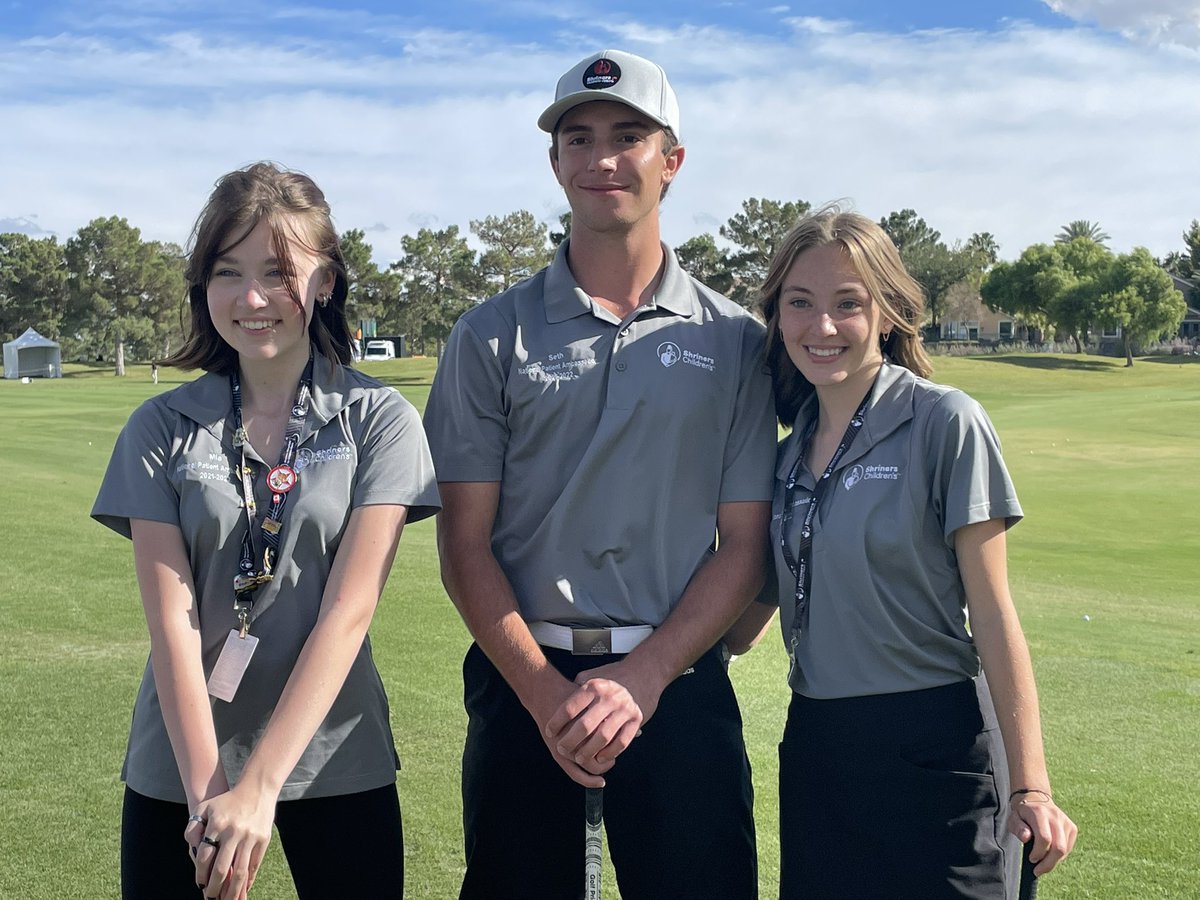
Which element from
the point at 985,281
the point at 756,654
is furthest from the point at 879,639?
the point at 985,281

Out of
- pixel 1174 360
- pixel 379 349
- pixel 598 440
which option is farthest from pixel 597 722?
pixel 1174 360

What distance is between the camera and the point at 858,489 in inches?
108

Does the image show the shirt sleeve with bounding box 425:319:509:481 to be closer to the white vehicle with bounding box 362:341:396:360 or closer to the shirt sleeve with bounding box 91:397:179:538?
the shirt sleeve with bounding box 91:397:179:538

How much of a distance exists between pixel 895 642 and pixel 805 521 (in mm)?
353

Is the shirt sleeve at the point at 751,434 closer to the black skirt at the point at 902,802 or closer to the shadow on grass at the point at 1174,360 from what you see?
the black skirt at the point at 902,802

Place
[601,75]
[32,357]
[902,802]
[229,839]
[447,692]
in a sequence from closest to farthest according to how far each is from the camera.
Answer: [229,839]
[902,802]
[601,75]
[447,692]
[32,357]

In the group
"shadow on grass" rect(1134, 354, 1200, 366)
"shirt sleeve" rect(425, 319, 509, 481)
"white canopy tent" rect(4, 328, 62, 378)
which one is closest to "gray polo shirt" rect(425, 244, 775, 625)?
"shirt sleeve" rect(425, 319, 509, 481)

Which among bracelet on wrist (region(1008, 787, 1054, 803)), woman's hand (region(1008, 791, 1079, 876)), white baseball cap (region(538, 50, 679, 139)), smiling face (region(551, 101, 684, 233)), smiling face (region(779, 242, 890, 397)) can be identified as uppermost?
white baseball cap (region(538, 50, 679, 139))

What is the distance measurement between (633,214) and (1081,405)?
2888cm

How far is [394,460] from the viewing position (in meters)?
2.61

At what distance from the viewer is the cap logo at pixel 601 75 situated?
9.57 ft

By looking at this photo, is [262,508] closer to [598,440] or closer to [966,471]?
[598,440]

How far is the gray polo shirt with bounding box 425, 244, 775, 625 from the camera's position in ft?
9.46

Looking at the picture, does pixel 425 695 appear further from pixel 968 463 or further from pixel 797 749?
pixel 968 463
